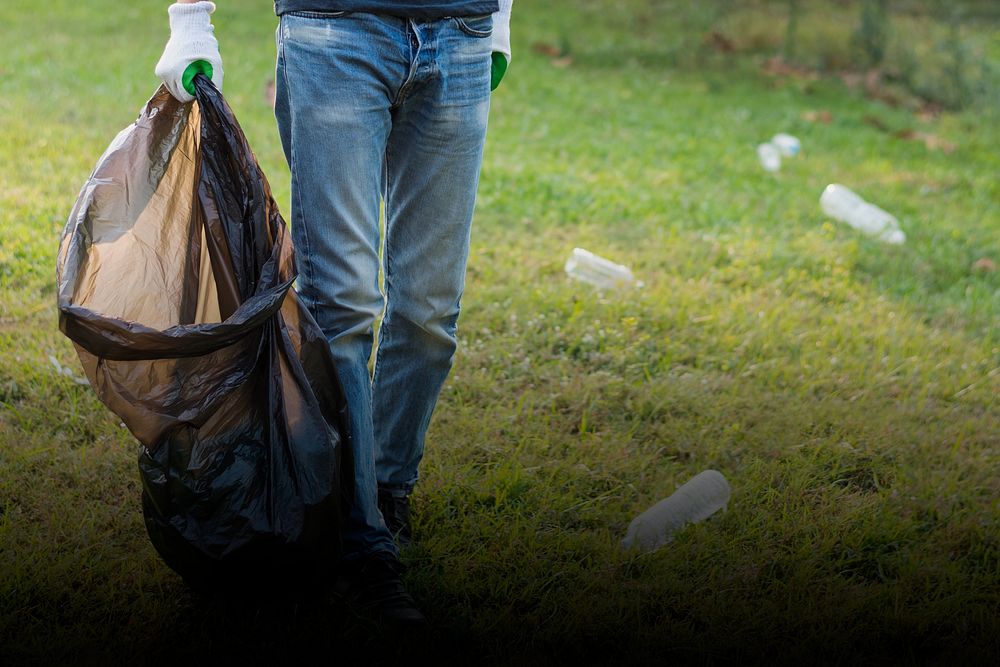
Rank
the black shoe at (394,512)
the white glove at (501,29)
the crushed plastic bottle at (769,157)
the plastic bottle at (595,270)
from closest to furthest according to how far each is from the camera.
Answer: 1. the white glove at (501,29)
2. the black shoe at (394,512)
3. the plastic bottle at (595,270)
4. the crushed plastic bottle at (769,157)

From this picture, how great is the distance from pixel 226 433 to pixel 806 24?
1057 centimetres

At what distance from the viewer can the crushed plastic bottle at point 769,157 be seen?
653cm

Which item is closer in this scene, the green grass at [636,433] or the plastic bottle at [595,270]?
the green grass at [636,433]

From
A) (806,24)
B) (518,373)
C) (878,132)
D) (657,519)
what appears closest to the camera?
(657,519)

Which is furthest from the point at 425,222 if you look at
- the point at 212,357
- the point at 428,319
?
the point at 212,357

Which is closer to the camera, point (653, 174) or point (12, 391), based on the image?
point (12, 391)

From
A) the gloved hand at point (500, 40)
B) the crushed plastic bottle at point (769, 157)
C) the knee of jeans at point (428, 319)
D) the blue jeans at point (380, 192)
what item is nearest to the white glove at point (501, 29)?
the gloved hand at point (500, 40)

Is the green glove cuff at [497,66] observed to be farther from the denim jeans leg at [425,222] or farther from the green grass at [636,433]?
the green grass at [636,433]

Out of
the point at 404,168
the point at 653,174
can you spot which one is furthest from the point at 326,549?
the point at 653,174

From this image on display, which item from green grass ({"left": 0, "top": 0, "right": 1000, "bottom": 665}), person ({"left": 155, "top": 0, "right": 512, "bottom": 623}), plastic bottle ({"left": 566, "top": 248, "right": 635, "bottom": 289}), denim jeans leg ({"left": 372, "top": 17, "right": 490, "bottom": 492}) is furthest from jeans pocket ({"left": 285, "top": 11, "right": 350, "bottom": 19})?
plastic bottle ({"left": 566, "top": 248, "right": 635, "bottom": 289})

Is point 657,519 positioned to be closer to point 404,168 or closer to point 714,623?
point 714,623

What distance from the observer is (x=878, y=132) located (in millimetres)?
7816

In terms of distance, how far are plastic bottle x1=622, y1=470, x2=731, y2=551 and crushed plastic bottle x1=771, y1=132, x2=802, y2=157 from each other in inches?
171

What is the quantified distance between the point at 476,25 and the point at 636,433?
58.1 inches
